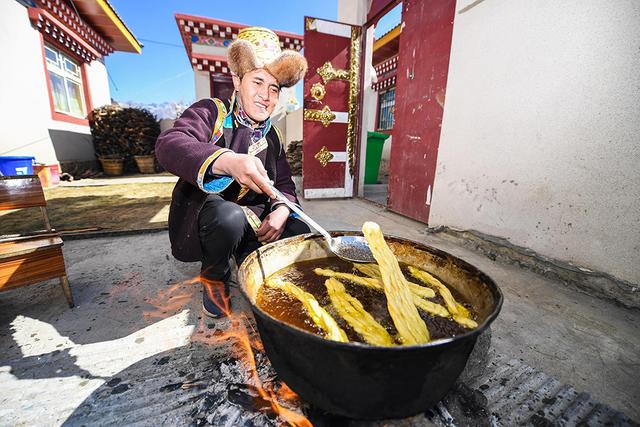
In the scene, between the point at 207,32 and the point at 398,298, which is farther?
the point at 207,32

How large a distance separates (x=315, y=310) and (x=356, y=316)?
169 mm

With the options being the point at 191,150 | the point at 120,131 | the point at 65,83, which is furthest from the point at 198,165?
the point at 120,131

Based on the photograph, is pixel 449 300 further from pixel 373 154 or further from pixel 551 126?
pixel 373 154

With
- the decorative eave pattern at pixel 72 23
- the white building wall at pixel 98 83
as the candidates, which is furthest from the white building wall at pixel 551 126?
the white building wall at pixel 98 83

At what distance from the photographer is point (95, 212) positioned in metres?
4.36

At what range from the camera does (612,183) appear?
192cm

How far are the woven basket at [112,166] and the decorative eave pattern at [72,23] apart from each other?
3.90 m

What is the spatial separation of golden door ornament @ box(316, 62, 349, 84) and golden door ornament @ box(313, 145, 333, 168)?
3.91ft

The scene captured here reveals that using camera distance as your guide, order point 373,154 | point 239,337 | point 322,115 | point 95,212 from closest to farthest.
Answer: point 239,337 → point 95,212 → point 322,115 → point 373,154

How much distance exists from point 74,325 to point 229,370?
1145 millimetres

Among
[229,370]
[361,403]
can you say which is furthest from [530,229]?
[229,370]

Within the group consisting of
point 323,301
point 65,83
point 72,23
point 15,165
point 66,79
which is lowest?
point 323,301

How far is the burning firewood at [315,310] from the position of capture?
96 cm

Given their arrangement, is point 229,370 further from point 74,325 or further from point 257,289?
point 74,325
